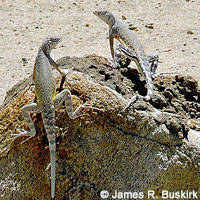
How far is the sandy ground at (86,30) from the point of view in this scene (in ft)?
23.1

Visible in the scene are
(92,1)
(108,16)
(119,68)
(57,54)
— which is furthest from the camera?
(92,1)

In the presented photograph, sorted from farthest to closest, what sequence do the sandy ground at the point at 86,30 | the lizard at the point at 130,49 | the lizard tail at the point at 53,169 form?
the sandy ground at the point at 86,30 → the lizard at the point at 130,49 → the lizard tail at the point at 53,169

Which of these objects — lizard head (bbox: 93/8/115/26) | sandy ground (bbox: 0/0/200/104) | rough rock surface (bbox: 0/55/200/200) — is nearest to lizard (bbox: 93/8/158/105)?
lizard head (bbox: 93/8/115/26)

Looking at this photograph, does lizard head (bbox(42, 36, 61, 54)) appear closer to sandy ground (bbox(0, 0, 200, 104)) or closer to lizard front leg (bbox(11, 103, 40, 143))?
lizard front leg (bbox(11, 103, 40, 143))

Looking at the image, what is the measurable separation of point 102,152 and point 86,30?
5.30 metres

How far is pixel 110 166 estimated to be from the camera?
10.5 ft

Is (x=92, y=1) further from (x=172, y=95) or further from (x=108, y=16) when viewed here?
(x=172, y=95)

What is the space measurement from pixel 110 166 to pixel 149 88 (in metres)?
0.71

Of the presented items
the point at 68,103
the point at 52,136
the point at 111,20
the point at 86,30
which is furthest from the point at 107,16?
the point at 86,30

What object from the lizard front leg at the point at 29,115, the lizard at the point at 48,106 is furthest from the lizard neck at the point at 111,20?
the lizard front leg at the point at 29,115

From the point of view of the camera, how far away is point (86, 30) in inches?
323

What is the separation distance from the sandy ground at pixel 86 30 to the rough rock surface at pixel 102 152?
10.4 feet

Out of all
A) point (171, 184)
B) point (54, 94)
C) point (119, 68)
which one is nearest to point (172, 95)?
point (119, 68)

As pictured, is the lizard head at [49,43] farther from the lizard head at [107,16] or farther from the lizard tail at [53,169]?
the lizard head at [107,16]
